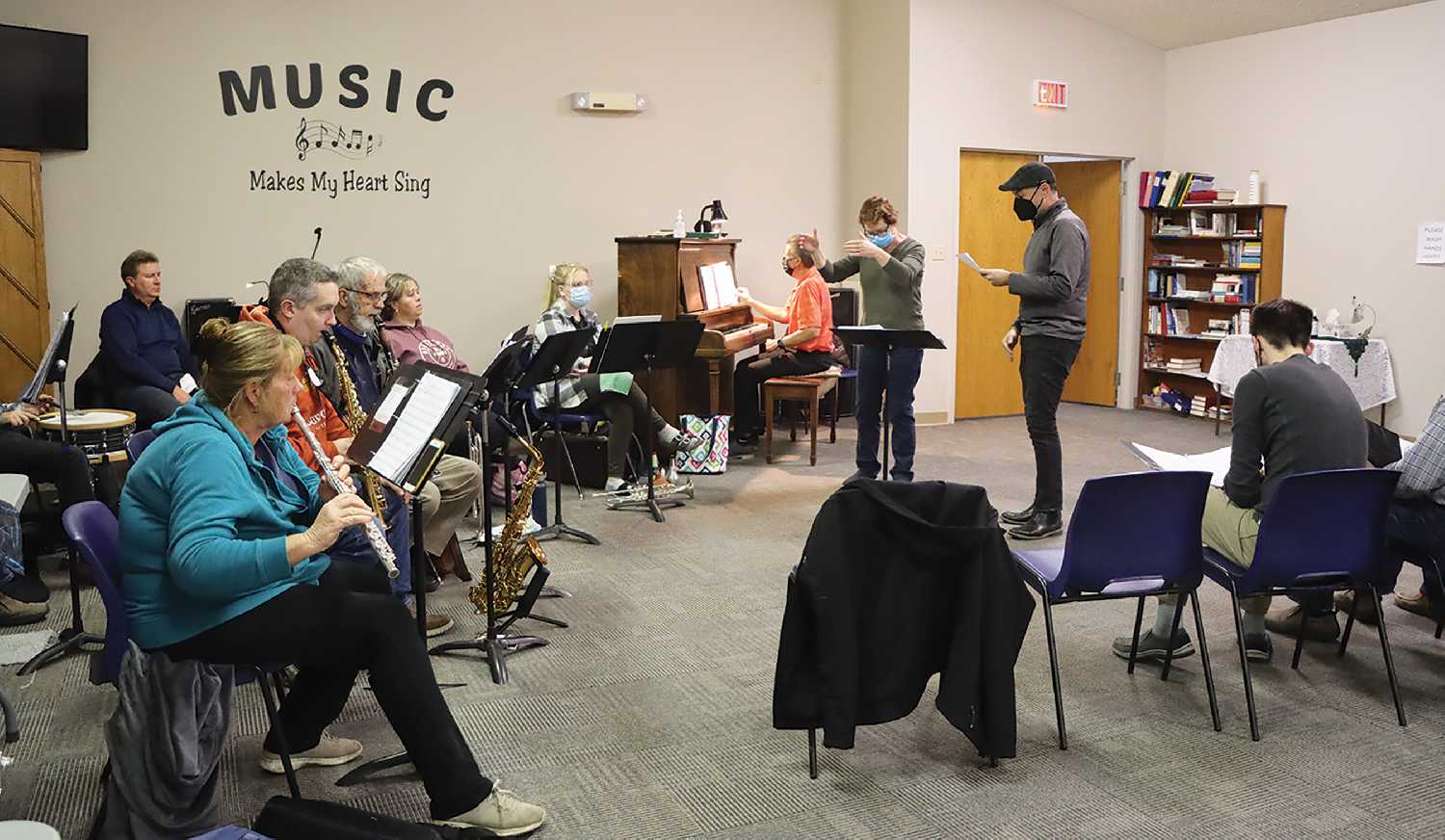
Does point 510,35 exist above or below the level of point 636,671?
above

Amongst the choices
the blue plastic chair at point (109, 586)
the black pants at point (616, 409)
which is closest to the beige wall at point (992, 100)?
the black pants at point (616, 409)

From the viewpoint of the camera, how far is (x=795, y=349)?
7.74 m

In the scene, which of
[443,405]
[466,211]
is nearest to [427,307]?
[466,211]

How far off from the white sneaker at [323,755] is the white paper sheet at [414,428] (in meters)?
0.75

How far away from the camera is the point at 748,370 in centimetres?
778

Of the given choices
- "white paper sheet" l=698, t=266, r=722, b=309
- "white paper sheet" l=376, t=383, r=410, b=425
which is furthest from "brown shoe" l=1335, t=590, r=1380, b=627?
"white paper sheet" l=698, t=266, r=722, b=309

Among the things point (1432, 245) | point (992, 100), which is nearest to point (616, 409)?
point (992, 100)

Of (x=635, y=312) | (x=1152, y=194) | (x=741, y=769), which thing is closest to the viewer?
(x=741, y=769)

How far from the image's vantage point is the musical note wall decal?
7500 mm

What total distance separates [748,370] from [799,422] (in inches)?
47.4

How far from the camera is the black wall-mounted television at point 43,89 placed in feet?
21.5

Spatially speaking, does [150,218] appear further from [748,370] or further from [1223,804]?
[1223,804]

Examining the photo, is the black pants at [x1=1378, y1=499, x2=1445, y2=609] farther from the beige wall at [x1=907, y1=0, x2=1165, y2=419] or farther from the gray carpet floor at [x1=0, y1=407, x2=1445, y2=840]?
the beige wall at [x1=907, y1=0, x2=1165, y2=419]

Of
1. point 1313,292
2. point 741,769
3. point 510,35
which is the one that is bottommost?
point 741,769
